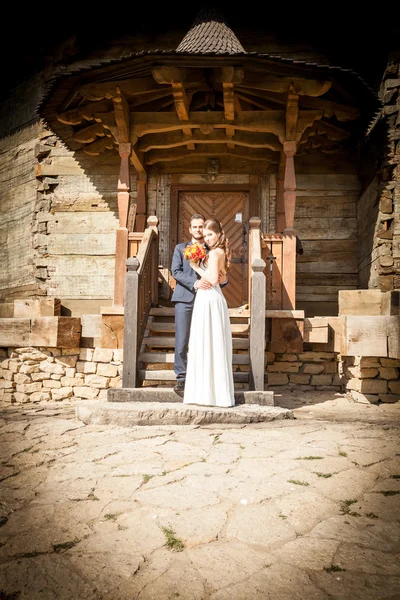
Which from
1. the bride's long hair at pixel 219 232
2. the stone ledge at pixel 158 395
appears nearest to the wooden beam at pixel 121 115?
the bride's long hair at pixel 219 232

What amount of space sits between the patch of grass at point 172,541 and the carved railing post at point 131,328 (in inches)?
126

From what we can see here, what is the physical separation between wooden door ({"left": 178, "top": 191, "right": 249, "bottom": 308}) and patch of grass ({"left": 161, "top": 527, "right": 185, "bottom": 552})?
685cm

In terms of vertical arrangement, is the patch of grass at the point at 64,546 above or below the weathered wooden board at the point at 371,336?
below

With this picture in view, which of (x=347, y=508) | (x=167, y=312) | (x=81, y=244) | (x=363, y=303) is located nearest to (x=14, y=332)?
(x=167, y=312)

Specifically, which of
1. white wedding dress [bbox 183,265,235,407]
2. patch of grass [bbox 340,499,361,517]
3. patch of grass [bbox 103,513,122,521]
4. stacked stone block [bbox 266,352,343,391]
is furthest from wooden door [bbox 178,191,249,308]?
patch of grass [bbox 103,513,122,521]

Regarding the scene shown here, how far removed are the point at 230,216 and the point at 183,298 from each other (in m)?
4.25

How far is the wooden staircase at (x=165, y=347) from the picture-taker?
5480mm

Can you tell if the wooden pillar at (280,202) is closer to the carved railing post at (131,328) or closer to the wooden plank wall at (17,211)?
the carved railing post at (131,328)

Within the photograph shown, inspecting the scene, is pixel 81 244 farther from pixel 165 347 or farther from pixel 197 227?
pixel 197 227

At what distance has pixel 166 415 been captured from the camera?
439cm

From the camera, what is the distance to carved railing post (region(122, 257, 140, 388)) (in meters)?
5.39

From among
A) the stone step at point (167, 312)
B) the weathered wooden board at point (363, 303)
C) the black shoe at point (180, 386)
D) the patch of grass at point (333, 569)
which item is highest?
the weathered wooden board at point (363, 303)

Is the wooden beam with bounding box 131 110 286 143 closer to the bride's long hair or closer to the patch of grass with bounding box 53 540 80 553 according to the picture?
the bride's long hair

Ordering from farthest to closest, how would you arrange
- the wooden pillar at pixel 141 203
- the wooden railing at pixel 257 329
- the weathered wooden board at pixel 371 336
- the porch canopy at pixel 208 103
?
the wooden pillar at pixel 141 203 → the porch canopy at pixel 208 103 → the weathered wooden board at pixel 371 336 → the wooden railing at pixel 257 329
